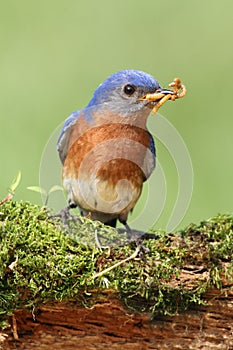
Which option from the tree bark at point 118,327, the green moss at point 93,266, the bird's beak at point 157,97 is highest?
the bird's beak at point 157,97

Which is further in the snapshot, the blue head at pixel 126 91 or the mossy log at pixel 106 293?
the blue head at pixel 126 91

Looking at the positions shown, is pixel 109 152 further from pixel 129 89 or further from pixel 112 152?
pixel 129 89

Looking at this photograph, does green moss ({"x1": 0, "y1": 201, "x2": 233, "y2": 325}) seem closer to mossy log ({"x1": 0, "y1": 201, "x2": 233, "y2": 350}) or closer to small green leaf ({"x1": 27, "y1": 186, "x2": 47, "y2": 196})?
mossy log ({"x1": 0, "y1": 201, "x2": 233, "y2": 350})

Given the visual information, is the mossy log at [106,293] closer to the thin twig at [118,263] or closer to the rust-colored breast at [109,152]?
the thin twig at [118,263]

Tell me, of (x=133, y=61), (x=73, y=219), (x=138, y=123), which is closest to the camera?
(x=73, y=219)

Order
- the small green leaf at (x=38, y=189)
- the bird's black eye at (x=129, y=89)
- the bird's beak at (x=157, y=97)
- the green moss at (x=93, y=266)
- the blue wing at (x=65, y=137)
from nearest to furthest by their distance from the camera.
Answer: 1. the green moss at (x=93, y=266)
2. the small green leaf at (x=38, y=189)
3. the bird's beak at (x=157, y=97)
4. the bird's black eye at (x=129, y=89)
5. the blue wing at (x=65, y=137)

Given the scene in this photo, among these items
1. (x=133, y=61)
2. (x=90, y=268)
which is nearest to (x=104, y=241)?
(x=90, y=268)

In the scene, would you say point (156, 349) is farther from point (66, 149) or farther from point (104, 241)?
point (66, 149)

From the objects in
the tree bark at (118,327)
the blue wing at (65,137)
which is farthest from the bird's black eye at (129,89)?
the tree bark at (118,327)
